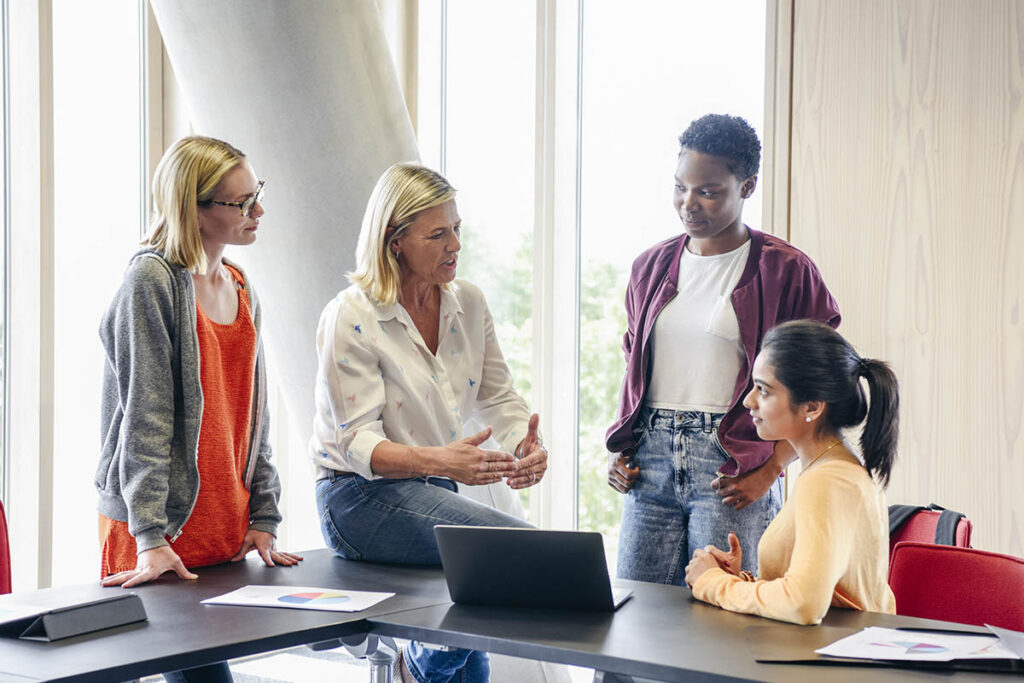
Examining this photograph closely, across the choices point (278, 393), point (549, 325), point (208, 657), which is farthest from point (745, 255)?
point (278, 393)

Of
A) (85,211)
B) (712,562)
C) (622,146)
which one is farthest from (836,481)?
(85,211)

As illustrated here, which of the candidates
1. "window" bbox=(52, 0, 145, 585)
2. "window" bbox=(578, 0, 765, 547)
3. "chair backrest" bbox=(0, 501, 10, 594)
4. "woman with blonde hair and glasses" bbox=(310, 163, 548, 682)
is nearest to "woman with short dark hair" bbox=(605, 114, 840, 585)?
"woman with blonde hair and glasses" bbox=(310, 163, 548, 682)

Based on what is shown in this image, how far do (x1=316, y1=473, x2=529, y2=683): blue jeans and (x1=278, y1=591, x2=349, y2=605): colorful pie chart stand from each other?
26 centimetres

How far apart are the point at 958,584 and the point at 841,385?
464 millimetres

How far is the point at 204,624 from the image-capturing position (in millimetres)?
1785


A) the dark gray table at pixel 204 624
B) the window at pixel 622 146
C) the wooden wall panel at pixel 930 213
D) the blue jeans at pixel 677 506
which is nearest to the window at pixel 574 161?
the window at pixel 622 146

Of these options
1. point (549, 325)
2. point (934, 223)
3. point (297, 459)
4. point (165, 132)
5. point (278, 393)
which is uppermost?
point (165, 132)

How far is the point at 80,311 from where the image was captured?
4090 mm

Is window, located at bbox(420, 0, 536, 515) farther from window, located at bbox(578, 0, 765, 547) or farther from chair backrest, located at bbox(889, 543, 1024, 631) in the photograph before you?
chair backrest, located at bbox(889, 543, 1024, 631)

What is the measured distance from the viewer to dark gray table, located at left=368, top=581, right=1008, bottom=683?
151 centimetres

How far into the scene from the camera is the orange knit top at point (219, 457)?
223cm

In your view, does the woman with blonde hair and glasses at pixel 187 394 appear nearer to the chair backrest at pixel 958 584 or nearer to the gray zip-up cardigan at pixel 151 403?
the gray zip-up cardigan at pixel 151 403

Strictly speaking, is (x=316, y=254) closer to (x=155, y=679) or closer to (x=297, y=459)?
(x=297, y=459)

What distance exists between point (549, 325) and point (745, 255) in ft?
5.92
